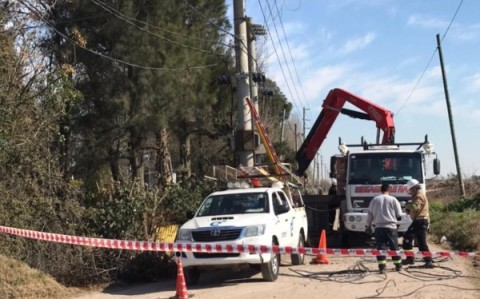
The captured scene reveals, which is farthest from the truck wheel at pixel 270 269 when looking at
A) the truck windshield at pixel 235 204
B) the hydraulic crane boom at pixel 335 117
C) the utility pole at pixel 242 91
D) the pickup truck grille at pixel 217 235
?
the utility pole at pixel 242 91

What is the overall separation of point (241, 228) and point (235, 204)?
1.55m

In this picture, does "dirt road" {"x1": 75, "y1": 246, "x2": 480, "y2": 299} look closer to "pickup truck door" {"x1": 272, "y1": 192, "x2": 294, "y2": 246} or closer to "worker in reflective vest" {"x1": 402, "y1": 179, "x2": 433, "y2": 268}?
"worker in reflective vest" {"x1": 402, "y1": 179, "x2": 433, "y2": 268}

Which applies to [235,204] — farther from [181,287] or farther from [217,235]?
[181,287]

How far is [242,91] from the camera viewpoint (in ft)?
66.7

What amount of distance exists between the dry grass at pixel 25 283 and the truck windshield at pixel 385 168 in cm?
817

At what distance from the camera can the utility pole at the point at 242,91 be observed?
66.2 feet

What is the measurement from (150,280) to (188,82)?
38.6 feet

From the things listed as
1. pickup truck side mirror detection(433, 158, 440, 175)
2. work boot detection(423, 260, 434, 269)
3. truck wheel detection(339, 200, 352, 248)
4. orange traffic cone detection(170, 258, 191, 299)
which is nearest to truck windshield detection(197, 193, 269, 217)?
orange traffic cone detection(170, 258, 191, 299)

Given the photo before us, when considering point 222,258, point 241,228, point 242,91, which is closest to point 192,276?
point 222,258

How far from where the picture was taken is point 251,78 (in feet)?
68.1

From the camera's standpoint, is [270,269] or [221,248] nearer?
[221,248]

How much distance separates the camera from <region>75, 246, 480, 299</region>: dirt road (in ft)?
32.9

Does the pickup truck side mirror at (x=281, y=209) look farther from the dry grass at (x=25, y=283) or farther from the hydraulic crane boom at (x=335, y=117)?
the hydraulic crane boom at (x=335, y=117)

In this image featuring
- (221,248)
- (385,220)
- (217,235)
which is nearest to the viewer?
(221,248)
